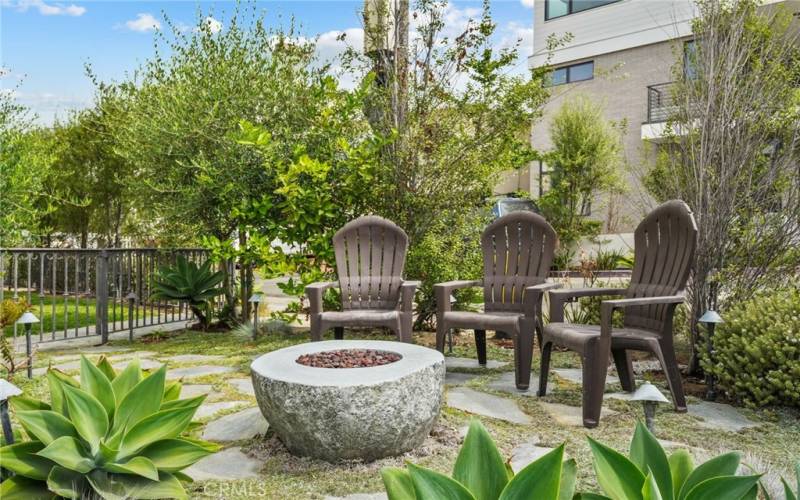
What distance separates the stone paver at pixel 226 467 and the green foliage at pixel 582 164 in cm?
1297

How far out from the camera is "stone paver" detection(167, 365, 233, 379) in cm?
460

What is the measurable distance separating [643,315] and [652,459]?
104 inches

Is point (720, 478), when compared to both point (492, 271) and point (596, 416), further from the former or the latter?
point (492, 271)

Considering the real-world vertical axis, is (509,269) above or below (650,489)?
above

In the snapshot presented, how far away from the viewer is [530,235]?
495 cm

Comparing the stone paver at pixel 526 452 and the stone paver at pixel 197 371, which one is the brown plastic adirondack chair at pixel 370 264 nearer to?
the stone paver at pixel 197 371

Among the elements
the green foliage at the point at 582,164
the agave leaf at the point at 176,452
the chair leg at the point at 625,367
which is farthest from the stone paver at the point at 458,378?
the green foliage at the point at 582,164

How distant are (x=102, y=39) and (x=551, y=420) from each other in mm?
4192

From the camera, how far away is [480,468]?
4.72 feet

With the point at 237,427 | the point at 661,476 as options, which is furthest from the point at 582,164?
the point at 661,476

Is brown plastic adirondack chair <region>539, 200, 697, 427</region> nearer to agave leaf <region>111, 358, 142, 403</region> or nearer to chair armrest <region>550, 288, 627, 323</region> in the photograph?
chair armrest <region>550, 288, 627, 323</region>

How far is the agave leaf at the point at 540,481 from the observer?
1.28 meters

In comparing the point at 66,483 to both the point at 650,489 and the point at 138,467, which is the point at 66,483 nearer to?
the point at 138,467

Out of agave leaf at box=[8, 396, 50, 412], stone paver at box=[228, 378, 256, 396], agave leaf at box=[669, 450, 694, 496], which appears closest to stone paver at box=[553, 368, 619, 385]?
stone paver at box=[228, 378, 256, 396]
